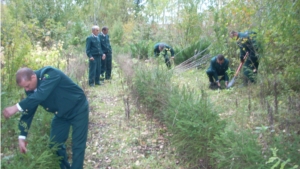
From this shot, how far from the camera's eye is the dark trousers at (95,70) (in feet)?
33.1

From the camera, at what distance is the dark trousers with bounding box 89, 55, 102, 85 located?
10.1 m

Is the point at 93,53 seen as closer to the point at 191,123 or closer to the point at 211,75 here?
the point at 211,75

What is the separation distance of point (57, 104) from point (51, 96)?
0.13 meters

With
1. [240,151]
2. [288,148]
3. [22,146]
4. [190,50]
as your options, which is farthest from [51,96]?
[190,50]

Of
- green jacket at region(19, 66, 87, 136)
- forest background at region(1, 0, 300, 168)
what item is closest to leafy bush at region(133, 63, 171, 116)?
forest background at region(1, 0, 300, 168)

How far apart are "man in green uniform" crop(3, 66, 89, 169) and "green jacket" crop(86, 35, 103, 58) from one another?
5827mm

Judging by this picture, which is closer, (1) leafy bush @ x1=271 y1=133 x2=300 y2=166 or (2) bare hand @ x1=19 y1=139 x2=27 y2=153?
(1) leafy bush @ x1=271 y1=133 x2=300 y2=166

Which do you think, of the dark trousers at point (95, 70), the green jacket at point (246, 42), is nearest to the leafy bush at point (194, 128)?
the green jacket at point (246, 42)

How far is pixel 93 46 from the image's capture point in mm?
10180

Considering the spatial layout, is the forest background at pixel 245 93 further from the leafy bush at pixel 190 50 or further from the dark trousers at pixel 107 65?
the leafy bush at pixel 190 50

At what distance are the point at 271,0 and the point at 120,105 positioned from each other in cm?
421

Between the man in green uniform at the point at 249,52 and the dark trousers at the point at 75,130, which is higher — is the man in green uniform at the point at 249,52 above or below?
above

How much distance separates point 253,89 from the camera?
25.5 ft

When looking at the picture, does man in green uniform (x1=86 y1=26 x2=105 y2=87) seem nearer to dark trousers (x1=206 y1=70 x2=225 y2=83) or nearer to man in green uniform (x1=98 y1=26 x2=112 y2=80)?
man in green uniform (x1=98 y1=26 x2=112 y2=80)
